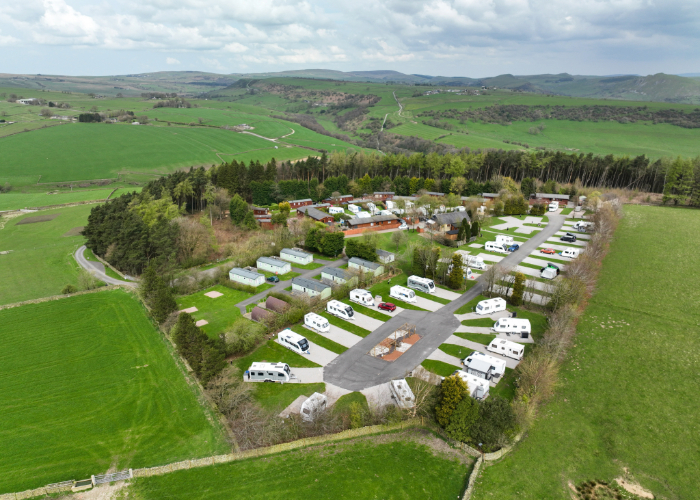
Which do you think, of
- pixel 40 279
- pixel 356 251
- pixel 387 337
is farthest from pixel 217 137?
pixel 387 337

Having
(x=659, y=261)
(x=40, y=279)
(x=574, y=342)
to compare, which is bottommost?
(x=40, y=279)

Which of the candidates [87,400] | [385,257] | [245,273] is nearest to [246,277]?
[245,273]

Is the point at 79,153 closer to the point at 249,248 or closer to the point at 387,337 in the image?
the point at 249,248

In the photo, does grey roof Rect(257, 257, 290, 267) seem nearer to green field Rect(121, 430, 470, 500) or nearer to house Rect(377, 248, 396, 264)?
house Rect(377, 248, 396, 264)

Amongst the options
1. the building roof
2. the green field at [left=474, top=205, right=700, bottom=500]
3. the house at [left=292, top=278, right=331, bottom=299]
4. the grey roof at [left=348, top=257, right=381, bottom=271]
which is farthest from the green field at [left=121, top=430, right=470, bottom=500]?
the building roof

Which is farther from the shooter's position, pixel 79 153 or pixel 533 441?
pixel 79 153

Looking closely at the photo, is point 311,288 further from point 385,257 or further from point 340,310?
point 385,257

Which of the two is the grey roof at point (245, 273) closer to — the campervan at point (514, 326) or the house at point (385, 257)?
the house at point (385, 257)
